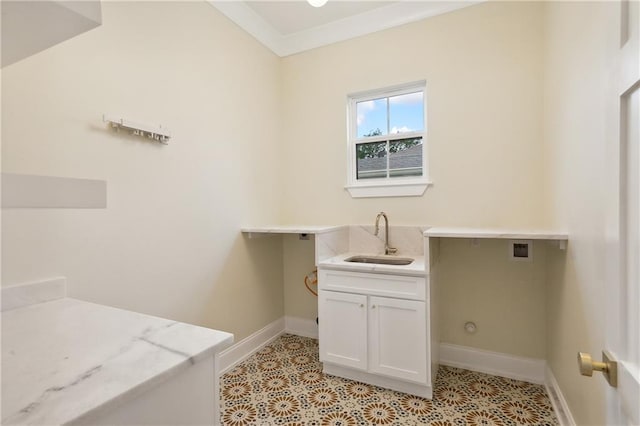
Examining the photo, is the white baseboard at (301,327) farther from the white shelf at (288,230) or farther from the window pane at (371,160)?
the window pane at (371,160)

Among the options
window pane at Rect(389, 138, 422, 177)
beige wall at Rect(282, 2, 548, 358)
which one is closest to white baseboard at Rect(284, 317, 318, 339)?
beige wall at Rect(282, 2, 548, 358)

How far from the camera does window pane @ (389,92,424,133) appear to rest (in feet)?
8.80

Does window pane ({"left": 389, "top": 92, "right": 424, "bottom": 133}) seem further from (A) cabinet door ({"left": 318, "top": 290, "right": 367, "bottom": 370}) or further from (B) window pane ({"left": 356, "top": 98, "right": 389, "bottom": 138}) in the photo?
(A) cabinet door ({"left": 318, "top": 290, "right": 367, "bottom": 370})

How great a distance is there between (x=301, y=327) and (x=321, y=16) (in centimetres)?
294

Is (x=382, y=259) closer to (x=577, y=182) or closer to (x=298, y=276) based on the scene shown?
(x=298, y=276)

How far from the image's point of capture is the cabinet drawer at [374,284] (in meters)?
2.00

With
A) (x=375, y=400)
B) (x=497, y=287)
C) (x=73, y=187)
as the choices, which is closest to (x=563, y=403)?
(x=497, y=287)

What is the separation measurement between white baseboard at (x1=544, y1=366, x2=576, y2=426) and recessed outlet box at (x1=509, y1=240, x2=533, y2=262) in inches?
30.7

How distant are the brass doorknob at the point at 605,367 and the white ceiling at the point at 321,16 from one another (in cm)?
266

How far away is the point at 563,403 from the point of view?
178cm

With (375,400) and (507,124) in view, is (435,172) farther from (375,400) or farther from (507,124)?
(375,400)

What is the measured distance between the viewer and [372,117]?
114 inches

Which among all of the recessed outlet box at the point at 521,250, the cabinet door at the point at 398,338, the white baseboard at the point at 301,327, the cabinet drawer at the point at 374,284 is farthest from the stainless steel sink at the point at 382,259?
the white baseboard at the point at 301,327

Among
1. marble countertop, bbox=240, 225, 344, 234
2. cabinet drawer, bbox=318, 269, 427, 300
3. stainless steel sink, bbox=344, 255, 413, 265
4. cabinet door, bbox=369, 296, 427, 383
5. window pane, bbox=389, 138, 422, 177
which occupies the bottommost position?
cabinet door, bbox=369, 296, 427, 383
